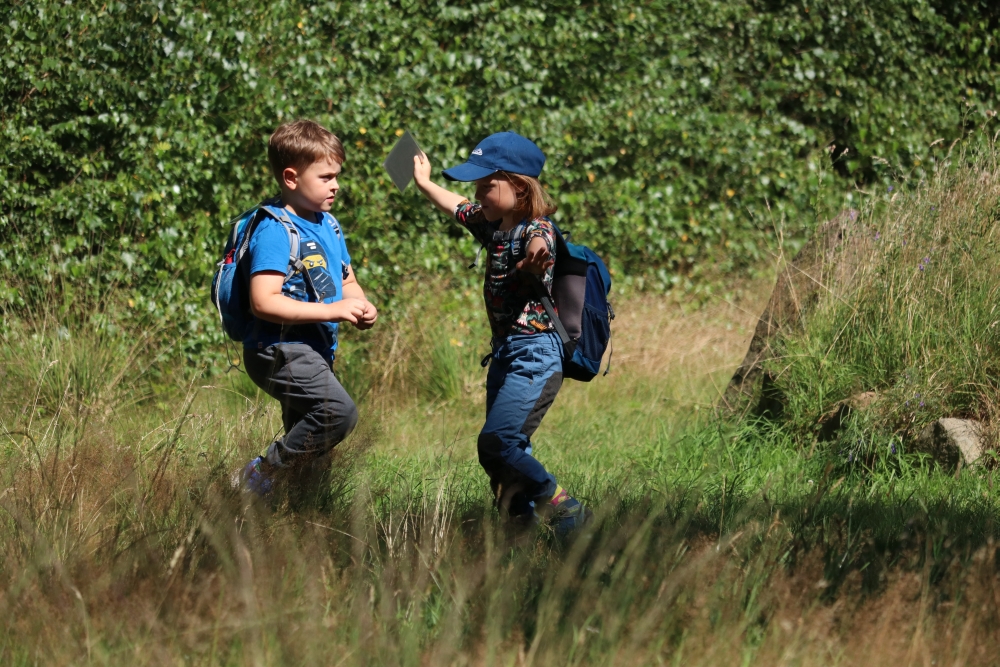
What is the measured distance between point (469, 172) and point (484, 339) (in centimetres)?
276

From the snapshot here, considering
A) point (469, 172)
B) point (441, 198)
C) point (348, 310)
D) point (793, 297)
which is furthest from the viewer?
point (793, 297)

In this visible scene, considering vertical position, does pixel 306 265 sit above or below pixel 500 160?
below

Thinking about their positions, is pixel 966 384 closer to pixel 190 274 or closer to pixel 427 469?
pixel 427 469

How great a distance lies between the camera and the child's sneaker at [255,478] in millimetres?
3223

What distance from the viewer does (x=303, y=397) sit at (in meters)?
3.39

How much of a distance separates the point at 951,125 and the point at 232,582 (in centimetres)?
773

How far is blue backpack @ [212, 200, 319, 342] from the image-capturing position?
336cm

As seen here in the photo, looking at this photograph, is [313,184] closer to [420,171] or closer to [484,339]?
[420,171]

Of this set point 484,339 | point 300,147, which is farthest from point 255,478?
point 484,339

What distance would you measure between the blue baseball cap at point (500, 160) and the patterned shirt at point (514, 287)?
214mm

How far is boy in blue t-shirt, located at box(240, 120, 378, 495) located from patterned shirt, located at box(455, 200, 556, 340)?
455 millimetres

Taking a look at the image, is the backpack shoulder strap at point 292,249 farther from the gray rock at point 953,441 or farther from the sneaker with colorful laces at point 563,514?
the gray rock at point 953,441

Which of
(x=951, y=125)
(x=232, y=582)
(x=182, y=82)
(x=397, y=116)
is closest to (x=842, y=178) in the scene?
(x=951, y=125)

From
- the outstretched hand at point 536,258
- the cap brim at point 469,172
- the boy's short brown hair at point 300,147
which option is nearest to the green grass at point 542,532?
the outstretched hand at point 536,258
